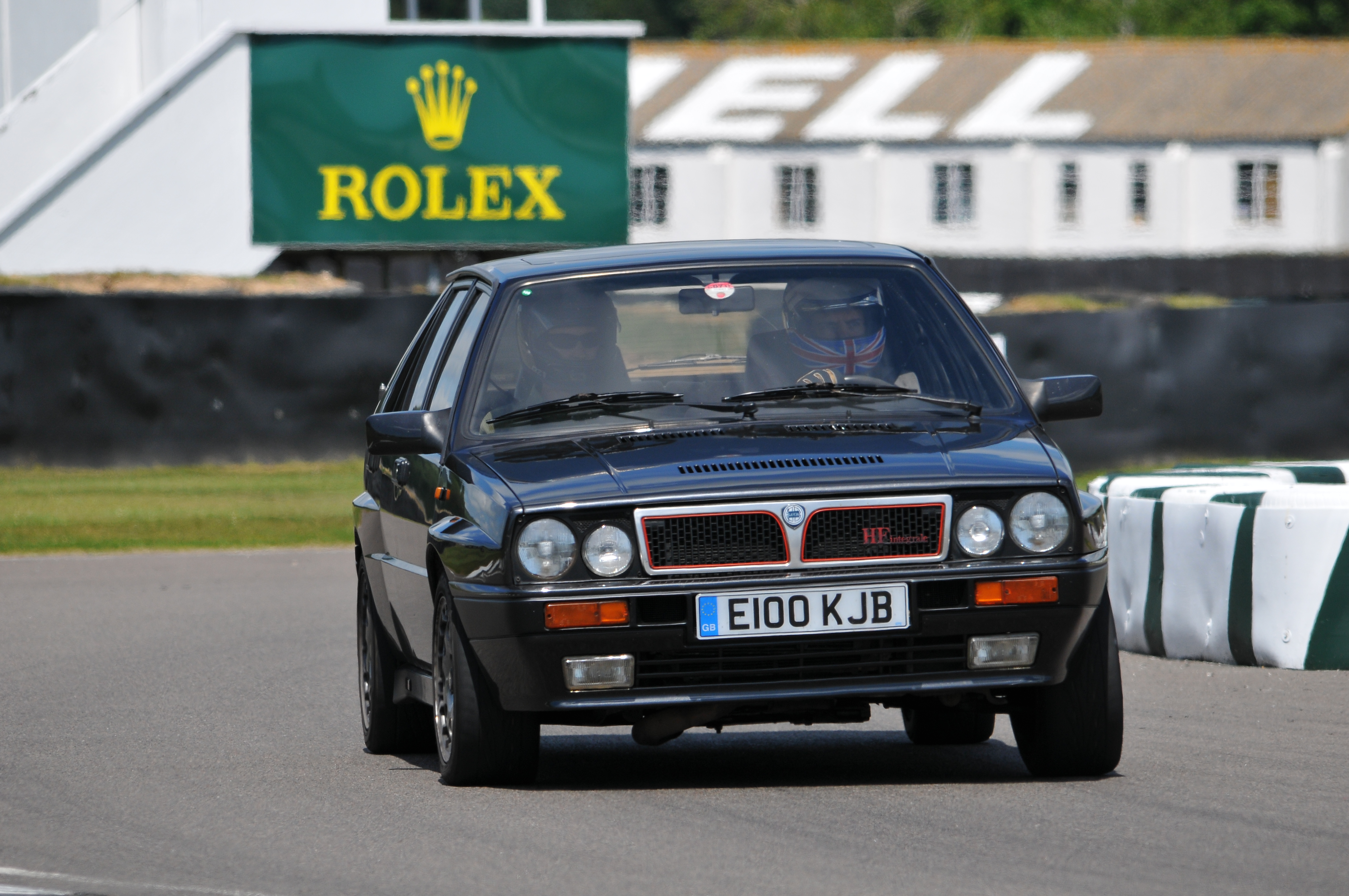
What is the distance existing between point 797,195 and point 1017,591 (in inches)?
2395

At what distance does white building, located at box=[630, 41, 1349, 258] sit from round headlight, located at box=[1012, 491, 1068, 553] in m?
57.7

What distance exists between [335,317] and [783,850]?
1723cm

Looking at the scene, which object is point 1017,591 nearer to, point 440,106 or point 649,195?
point 440,106

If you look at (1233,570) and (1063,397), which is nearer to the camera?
(1063,397)

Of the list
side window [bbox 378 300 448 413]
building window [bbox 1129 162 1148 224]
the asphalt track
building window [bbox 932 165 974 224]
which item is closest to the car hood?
the asphalt track

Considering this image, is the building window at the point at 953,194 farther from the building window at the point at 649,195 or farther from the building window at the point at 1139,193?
the building window at the point at 649,195

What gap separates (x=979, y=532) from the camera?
6.54m

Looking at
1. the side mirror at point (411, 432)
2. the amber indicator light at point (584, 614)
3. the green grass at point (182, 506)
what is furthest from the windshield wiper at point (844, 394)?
the green grass at point (182, 506)

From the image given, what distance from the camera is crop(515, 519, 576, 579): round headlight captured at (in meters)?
6.46

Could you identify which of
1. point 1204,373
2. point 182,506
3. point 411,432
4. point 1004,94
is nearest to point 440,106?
point 182,506

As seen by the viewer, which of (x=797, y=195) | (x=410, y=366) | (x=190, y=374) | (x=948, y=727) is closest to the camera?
(x=948, y=727)

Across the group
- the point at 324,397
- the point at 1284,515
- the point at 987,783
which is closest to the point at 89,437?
the point at 324,397

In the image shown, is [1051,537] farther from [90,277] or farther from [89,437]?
[90,277]

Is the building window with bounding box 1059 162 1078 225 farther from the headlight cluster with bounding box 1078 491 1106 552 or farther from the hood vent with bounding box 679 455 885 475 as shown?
the hood vent with bounding box 679 455 885 475
